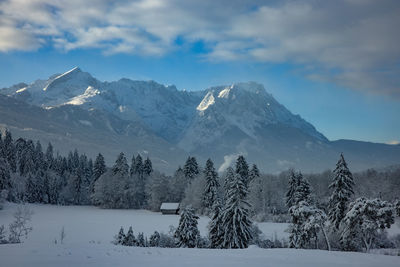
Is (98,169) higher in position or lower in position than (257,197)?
higher

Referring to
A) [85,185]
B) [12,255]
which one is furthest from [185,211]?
[85,185]

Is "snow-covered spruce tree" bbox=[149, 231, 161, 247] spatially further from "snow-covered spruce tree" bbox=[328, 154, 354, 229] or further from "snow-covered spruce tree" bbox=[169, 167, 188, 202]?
"snow-covered spruce tree" bbox=[169, 167, 188, 202]

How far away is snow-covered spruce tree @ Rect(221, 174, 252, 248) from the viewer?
4006 centimetres

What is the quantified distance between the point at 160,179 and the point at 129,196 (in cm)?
1279

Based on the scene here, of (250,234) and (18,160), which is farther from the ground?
(18,160)

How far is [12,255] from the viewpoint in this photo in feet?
60.8

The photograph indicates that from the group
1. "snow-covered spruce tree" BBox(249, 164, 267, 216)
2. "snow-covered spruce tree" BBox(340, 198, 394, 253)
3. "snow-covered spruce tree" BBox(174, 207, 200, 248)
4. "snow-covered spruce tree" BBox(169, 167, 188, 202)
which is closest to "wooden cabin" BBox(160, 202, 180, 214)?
"snow-covered spruce tree" BBox(169, 167, 188, 202)

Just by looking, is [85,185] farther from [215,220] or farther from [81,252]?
[81,252]

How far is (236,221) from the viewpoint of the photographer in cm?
4097

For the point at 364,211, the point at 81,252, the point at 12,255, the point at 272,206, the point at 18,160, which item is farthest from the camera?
the point at 18,160

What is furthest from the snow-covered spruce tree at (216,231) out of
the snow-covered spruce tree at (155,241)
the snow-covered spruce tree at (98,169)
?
the snow-covered spruce tree at (98,169)

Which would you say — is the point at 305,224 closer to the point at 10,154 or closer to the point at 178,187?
the point at 178,187

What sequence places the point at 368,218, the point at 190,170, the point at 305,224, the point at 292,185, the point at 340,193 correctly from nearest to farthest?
1. the point at 368,218
2. the point at 305,224
3. the point at 340,193
4. the point at 292,185
5. the point at 190,170

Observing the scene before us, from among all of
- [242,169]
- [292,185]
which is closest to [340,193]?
[292,185]
